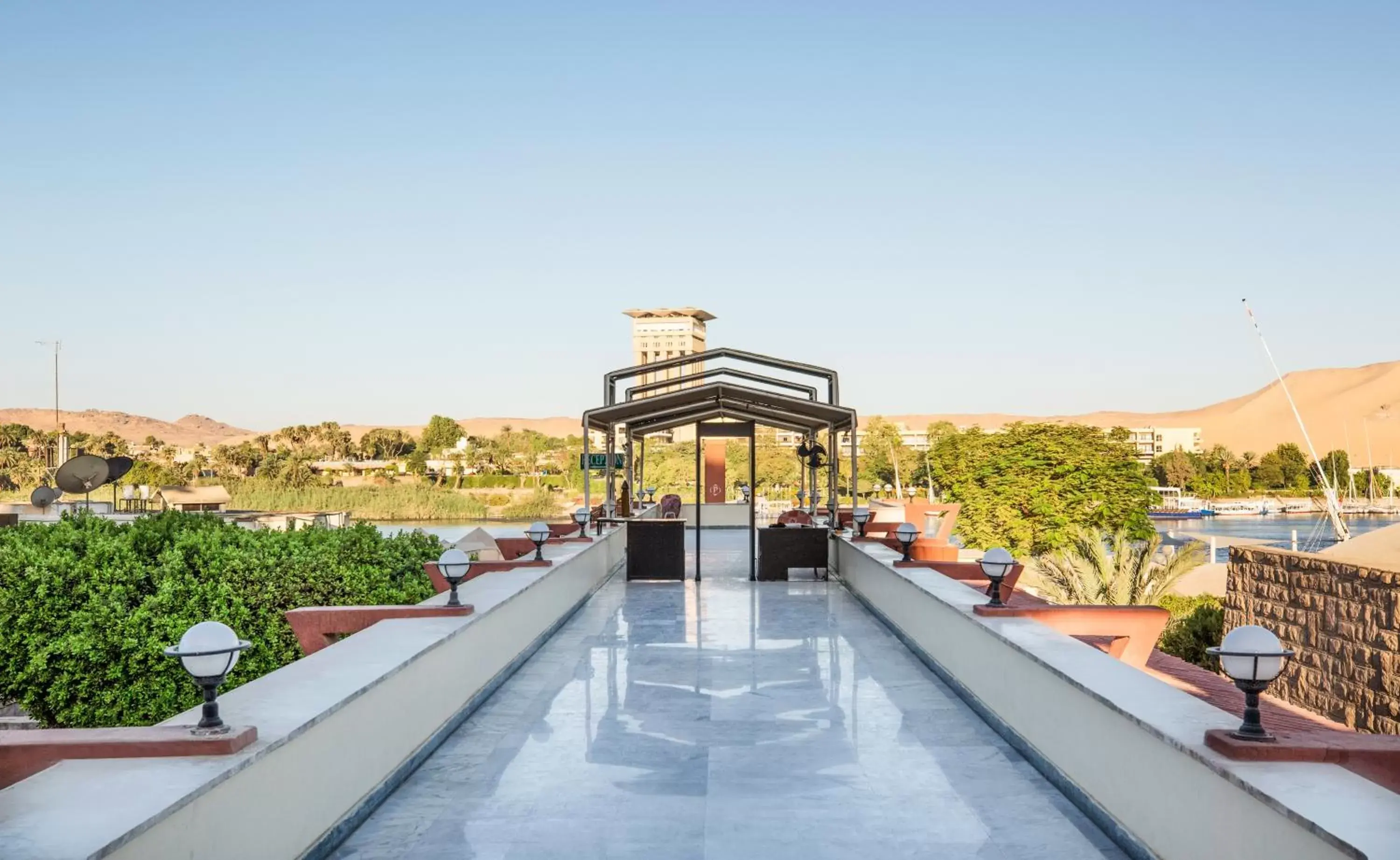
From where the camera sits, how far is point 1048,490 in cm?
4894

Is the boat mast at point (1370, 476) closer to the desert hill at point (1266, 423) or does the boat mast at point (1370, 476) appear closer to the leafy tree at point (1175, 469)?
the desert hill at point (1266, 423)

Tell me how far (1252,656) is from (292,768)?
3.39 meters

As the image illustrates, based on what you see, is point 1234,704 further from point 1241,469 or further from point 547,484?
point 1241,469

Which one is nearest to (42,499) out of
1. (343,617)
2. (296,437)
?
(343,617)

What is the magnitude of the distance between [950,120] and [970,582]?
29567 millimetres

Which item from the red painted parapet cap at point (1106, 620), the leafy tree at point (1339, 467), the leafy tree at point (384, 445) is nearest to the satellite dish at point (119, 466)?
the red painted parapet cap at point (1106, 620)

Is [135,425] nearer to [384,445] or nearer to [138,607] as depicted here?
[384,445]

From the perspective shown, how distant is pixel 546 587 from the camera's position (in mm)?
10047

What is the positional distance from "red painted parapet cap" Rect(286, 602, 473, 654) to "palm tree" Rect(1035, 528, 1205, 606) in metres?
11.9

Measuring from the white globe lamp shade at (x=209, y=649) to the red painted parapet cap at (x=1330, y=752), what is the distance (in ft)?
10.9

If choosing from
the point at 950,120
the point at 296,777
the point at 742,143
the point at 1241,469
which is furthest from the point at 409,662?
the point at 1241,469

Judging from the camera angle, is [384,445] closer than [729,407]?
No

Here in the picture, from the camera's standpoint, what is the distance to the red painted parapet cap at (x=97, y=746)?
3574 millimetres

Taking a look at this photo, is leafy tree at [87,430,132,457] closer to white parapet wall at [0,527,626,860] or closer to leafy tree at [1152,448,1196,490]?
white parapet wall at [0,527,626,860]
